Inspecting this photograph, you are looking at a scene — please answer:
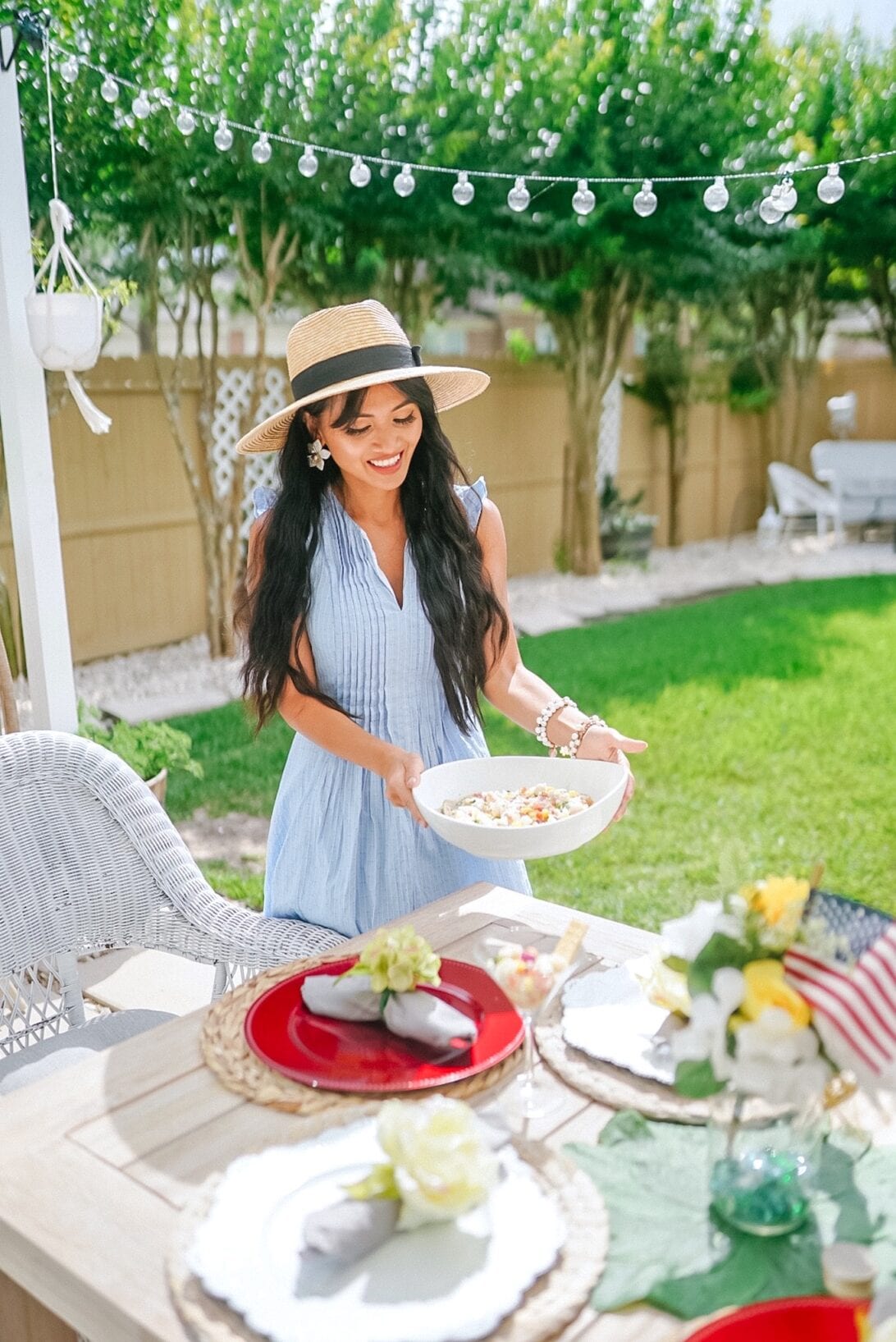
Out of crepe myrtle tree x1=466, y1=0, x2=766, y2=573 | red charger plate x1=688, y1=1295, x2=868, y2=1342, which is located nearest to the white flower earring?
red charger plate x1=688, y1=1295, x2=868, y2=1342

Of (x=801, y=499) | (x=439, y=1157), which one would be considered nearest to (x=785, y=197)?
(x=439, y=1157)

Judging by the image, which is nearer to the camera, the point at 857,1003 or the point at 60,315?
the point at 857,1003

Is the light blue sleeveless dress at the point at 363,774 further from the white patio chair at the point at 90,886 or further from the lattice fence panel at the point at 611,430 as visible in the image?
the lattice fence panel at the point at 611,430

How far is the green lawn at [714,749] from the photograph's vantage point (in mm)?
3678

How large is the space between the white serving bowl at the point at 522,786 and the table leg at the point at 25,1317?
2.30 ft

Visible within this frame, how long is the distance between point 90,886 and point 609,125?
21.3 feet

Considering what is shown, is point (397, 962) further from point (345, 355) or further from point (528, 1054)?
point (345, 355)

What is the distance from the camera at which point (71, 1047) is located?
1.92 m

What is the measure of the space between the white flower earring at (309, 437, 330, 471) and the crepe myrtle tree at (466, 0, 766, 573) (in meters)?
5.31

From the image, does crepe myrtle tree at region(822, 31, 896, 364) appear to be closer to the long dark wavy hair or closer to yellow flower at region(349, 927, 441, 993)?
the long dark wavy hair

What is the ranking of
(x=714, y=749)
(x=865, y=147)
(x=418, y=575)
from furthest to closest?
(x=865, y=147)
(x=714, y=749)
(x=418, y=575)

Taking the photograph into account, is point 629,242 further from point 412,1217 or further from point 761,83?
point 412,1217

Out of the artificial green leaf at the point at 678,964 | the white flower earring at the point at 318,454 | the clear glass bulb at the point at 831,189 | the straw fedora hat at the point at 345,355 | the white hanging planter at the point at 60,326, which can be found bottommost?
the artificial green leaf at the point at 678,964

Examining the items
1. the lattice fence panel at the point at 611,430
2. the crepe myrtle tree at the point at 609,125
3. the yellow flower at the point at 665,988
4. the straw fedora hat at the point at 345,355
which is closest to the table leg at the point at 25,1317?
the yellow flower at the point at 665,988
